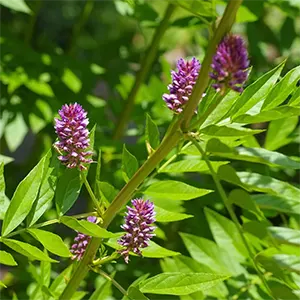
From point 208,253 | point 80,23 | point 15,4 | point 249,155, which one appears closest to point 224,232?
point 208,253

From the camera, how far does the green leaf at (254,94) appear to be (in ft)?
1.76

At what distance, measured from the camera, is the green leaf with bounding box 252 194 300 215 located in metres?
0.56

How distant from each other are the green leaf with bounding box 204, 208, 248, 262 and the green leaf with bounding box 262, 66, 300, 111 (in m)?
0.27

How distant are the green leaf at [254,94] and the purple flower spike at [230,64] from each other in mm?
85

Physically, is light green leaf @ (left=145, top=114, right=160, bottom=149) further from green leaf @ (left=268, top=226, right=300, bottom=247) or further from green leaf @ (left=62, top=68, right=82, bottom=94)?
green leaf @ (left=62, top=68, right=82, bottom=94)

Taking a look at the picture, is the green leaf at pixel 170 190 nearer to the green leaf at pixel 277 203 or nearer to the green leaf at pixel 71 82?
the green leaf at pixel 277 203

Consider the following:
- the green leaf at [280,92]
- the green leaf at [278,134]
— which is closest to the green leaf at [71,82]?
the green leaf at [278,134]

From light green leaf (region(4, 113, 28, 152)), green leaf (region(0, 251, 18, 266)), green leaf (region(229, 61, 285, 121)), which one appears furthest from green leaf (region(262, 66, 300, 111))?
light green leaf (region(4, 113, 28, 152))

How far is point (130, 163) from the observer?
0.60 m

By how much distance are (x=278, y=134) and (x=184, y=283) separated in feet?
1.03

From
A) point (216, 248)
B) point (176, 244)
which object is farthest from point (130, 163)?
point (176, 244)

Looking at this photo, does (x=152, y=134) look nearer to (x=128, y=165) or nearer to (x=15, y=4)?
(x=128, y=165)

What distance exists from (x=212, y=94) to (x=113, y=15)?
322cm

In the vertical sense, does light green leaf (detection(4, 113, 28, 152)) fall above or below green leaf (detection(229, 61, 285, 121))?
above
